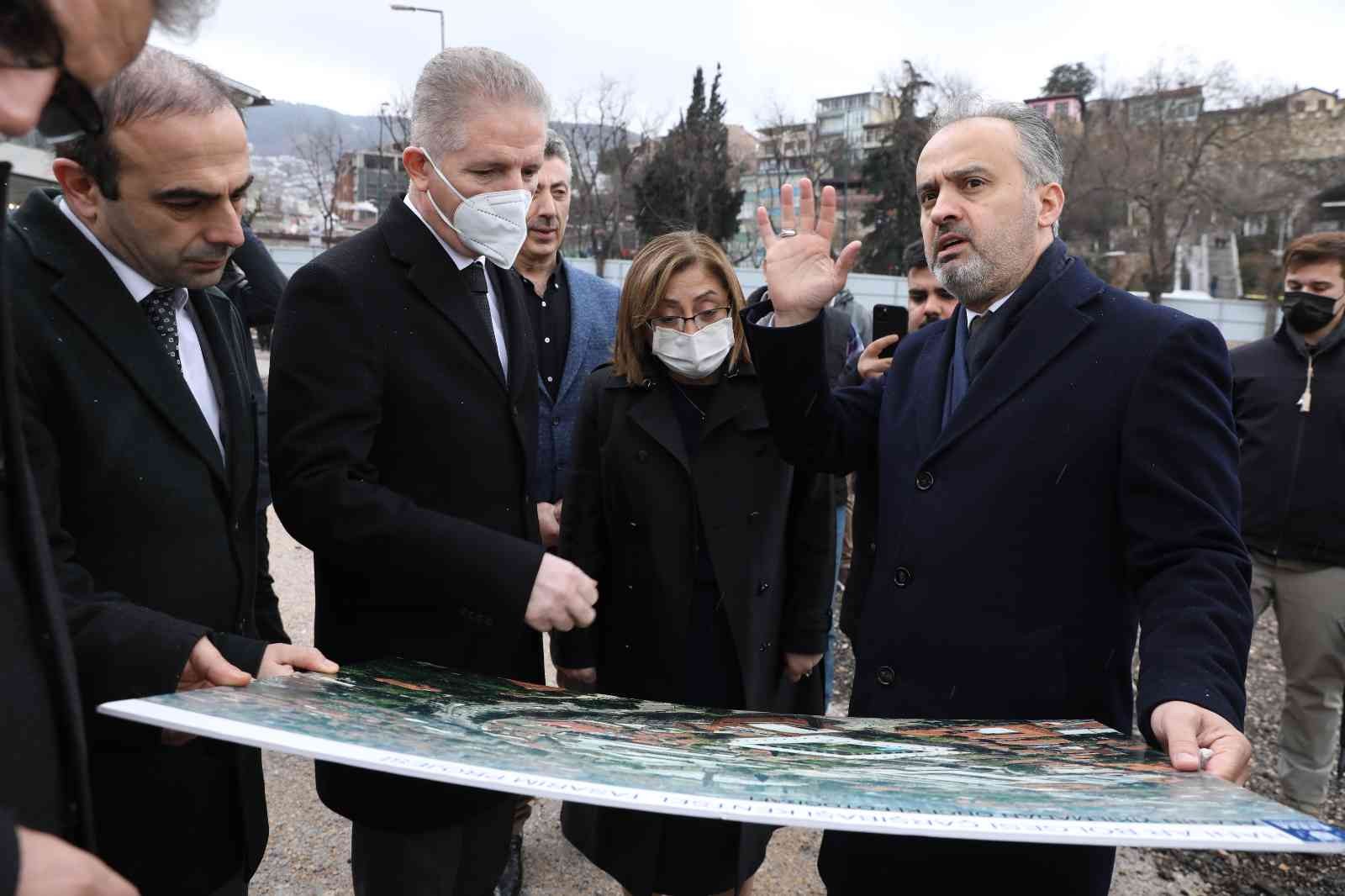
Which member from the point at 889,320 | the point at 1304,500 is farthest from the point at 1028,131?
the point at 1304,500

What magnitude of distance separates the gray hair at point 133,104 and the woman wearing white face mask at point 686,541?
1.38 meters

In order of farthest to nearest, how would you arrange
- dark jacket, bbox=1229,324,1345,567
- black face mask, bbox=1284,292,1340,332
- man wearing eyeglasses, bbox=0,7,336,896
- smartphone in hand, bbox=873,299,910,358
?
black face mask, bbox=1284,292,1340,332 < dark jacket, bbox=1229,324,1345,567 < smartphone in hand, bbox=873,299,910,358 < man wearing eyeglasses, bbox=0,7,336,896

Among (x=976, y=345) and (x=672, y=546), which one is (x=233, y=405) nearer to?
(x=672, y=546)

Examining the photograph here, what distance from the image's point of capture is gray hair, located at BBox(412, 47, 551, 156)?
7.43ft

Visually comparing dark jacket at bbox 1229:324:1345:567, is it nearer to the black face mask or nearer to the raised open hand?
the black face mask

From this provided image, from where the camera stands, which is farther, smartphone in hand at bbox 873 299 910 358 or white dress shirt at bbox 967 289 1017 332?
smartphone in hand at bbox 873 299 910 358

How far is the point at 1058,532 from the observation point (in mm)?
1913

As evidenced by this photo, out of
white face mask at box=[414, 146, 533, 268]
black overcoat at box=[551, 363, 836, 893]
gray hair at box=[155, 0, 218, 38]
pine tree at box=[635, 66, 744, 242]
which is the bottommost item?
black overcoat at box=[551, 363, 836, 893]

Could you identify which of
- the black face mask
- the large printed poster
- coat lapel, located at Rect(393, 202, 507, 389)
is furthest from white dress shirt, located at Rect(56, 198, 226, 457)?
the black face mask

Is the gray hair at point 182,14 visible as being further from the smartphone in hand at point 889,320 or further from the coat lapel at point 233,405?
the smartphone in hand at point 889,320

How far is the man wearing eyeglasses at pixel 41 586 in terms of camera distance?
0.90 meters

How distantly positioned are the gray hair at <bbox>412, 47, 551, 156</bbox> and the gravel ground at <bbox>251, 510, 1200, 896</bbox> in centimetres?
264

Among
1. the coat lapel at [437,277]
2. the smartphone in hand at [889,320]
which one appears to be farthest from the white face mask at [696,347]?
the smartphone in hand at [889,320]

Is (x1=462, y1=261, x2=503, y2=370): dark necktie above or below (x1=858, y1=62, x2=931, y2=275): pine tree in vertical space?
Answer: below
